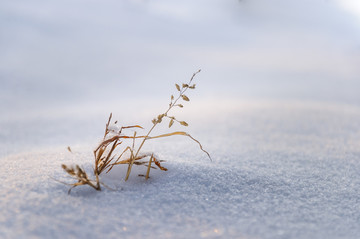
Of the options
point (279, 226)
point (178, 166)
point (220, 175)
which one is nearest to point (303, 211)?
point (279, 226)

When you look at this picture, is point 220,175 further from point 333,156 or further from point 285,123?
point 285,123

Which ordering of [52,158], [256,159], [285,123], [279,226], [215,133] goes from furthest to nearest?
1. [285,123]
2. [215,133]
3. [256,159]
4. [52,158]
5. [279,226]

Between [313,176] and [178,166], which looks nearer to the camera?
[178,166]

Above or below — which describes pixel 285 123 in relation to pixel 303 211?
above

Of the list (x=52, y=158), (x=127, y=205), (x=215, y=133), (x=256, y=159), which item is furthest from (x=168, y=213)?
(x=215, y=133)

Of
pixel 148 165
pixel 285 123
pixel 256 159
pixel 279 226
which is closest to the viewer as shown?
pixel 279 226

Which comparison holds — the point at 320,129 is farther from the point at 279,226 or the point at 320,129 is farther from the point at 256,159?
the point at 279,226
